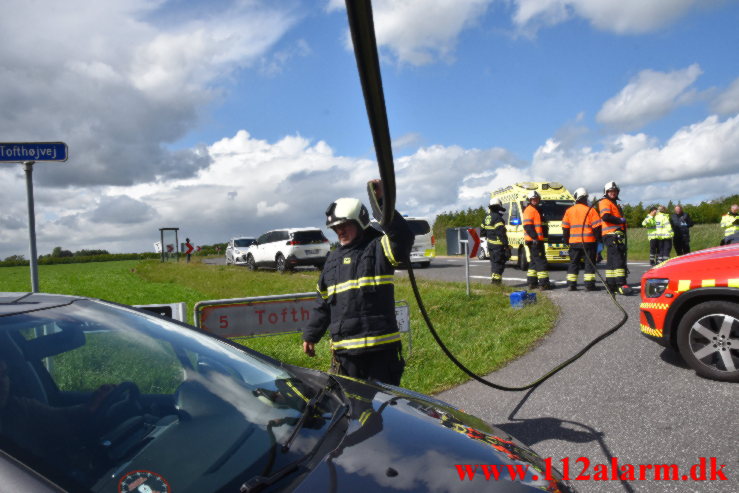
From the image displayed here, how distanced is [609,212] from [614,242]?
55 cm

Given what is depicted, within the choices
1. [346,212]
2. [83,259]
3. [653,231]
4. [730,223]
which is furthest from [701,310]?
[83,259]

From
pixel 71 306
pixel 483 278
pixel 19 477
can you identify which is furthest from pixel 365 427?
pixel 483 278

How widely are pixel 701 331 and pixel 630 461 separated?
6.24ft

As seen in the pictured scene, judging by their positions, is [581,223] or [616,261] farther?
[581,223]

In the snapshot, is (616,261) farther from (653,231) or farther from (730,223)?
(730,223)

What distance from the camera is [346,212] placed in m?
3.56

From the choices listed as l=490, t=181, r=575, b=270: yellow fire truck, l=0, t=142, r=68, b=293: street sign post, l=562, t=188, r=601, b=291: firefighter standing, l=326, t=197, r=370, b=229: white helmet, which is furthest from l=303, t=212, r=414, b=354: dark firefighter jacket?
l=490, t=181, r=575, b=270: yellow fire truck

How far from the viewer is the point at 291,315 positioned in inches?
222

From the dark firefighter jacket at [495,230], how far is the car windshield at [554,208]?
3661 mm

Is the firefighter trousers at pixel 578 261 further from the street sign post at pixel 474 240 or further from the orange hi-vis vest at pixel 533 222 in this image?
the street sign post at pixel 474 240

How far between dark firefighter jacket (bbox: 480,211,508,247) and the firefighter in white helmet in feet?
26.8

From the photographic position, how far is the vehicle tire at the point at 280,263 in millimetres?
22005

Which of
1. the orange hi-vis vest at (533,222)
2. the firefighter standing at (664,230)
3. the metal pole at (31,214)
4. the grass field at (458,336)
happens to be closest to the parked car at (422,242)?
the grass field at (458,336)

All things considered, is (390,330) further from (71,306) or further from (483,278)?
(483,278)
